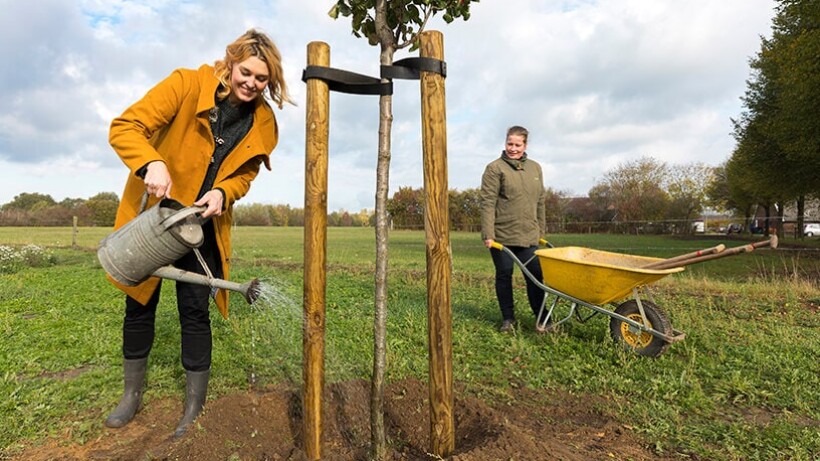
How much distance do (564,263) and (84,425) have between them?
11.0 ft

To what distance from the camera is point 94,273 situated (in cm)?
958

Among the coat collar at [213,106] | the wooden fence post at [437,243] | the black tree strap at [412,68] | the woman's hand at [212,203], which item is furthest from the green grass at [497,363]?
the black tree strap at [412,68]

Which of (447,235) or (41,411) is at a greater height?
(447,235)

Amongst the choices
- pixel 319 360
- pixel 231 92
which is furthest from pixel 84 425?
pixel 231 92

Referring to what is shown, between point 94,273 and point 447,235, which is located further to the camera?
point 94,273

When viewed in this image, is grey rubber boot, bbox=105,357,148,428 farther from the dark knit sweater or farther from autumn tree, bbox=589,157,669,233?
autumn tree, bbox=589,157,669,233

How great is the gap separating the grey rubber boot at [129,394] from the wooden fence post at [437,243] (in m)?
1.65

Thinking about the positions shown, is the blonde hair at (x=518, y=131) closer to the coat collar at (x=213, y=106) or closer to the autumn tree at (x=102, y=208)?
the coat collar at (x=213, y=106)

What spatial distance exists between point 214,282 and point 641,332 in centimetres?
322

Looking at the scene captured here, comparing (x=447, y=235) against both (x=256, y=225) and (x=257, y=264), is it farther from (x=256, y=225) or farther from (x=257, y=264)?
(x=256, y=225)

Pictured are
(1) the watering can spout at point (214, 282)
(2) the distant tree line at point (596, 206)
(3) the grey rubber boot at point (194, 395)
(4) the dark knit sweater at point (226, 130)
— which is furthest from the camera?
(2) the distant tree line at point (596, 206)

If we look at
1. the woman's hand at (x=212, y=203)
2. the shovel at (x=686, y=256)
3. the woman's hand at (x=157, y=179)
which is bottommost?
the shovel at (x=686, y=256)

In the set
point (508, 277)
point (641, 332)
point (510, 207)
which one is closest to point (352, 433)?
point (641, 332)

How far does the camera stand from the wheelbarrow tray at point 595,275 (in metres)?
3.71
